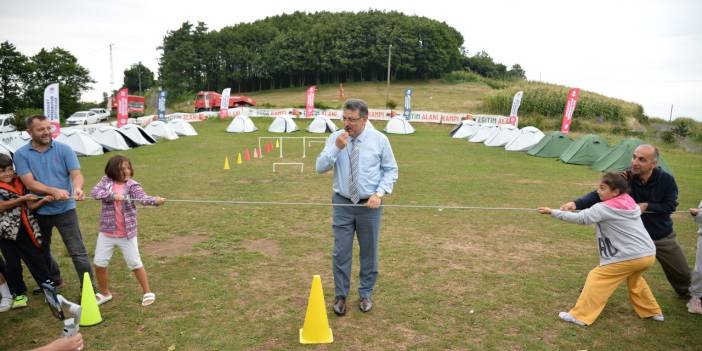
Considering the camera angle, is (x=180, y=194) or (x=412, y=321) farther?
(x=180, y=194)

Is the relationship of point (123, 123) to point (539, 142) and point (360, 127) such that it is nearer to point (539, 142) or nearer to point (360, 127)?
point (539, 142)

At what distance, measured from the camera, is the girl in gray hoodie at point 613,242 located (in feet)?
13.5

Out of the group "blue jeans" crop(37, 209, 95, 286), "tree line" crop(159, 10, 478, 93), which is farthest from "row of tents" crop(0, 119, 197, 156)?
"tree line" crop(159, 10, 478, 93)

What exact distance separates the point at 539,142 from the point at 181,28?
71.1 m

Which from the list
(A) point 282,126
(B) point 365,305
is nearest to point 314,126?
(A) point 282,126

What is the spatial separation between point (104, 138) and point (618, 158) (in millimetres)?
21256

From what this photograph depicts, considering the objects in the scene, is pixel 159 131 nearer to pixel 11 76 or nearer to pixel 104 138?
pixel 104 138

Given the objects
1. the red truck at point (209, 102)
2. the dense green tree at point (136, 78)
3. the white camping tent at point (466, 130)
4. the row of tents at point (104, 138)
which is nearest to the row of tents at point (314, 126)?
the white camping tent at point (466, 130)

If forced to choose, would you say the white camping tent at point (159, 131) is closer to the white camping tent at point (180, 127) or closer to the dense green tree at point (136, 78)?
the white camping tent at point (180, 127)

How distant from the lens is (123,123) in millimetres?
24547

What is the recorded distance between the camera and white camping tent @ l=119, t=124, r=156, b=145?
21.6 meters

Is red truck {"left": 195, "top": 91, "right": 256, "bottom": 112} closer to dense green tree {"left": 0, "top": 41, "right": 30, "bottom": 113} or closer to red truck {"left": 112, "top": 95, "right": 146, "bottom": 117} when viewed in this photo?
red truck {"left": 112, "top": 95, "right": 146, "bottom": 117}

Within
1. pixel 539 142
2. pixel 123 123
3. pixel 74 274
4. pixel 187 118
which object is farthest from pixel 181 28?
pixel 74 274

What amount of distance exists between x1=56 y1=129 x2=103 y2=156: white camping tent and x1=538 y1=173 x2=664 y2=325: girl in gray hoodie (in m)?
19.0
